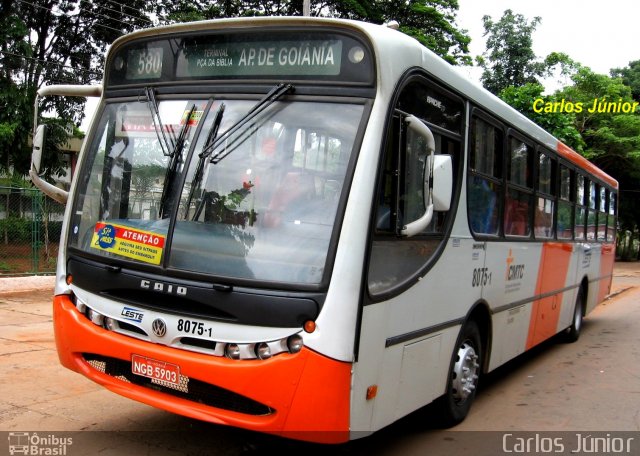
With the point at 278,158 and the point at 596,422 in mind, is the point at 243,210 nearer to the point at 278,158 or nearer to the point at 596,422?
the point at 278,158

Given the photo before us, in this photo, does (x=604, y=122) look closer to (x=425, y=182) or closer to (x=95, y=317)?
(x=425, y=182)

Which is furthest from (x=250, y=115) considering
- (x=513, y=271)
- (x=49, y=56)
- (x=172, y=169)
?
(x=49, y=56)

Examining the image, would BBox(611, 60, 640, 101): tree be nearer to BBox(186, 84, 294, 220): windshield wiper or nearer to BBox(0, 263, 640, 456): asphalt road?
BBox(0, 263, 640, 456): asphalt road

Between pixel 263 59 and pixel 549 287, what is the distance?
5368mm

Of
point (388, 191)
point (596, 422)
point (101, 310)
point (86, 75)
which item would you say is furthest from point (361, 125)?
point (86, 75)

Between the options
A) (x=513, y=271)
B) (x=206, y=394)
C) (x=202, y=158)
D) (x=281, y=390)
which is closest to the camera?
(x=281, y=390)

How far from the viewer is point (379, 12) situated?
63.9ft

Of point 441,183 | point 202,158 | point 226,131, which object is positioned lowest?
point 441,183

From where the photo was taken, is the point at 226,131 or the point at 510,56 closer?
the point at 226,131

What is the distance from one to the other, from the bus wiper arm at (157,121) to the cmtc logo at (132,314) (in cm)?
101

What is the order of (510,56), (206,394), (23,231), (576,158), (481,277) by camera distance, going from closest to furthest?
(206,394)
(481,277)
(576,158)
(23,231)
(510,56)

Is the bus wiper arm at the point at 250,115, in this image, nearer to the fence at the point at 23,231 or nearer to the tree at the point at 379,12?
the fence at the point at 23,231

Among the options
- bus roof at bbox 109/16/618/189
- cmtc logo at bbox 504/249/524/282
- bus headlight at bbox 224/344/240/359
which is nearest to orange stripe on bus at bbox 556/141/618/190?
cmtc logo at bbox 504/249/524/282

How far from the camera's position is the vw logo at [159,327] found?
360 cm
